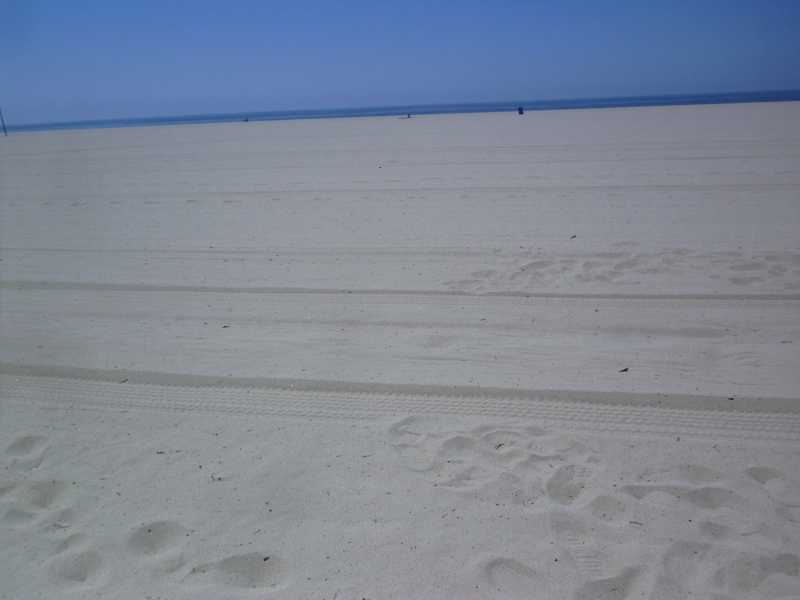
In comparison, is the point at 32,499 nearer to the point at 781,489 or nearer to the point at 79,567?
the point at 79,567

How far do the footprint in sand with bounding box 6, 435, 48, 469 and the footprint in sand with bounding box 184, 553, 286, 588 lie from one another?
130cm

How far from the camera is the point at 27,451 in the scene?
130 inches

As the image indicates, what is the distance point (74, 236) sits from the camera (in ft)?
27.0

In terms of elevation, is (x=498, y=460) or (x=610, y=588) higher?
(x=498, y=460)

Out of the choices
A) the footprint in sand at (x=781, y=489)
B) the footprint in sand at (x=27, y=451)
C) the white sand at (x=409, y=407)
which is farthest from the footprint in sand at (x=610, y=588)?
the footprint in sand at (x=27, y=451)

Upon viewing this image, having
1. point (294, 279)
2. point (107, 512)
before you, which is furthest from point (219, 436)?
point (294, 279)

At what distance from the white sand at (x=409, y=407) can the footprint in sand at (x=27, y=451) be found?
0.07 ft

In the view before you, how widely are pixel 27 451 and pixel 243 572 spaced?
1.62 meters

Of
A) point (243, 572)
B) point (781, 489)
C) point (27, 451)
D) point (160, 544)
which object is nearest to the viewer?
point (243, 572)

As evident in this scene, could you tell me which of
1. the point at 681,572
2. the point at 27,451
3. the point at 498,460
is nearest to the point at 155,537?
the point at 27,451

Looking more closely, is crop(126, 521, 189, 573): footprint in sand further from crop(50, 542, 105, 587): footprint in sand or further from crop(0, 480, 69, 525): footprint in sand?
crop(0, 480, 69, 525): footprint in sand

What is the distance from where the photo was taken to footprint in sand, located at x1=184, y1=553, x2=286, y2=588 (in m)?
2.41

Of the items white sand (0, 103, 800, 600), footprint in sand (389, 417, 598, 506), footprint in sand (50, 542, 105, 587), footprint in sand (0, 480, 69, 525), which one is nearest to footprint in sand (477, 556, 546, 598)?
white sand (0, 103, 800, 600)

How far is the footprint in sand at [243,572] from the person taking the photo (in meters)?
2.41
